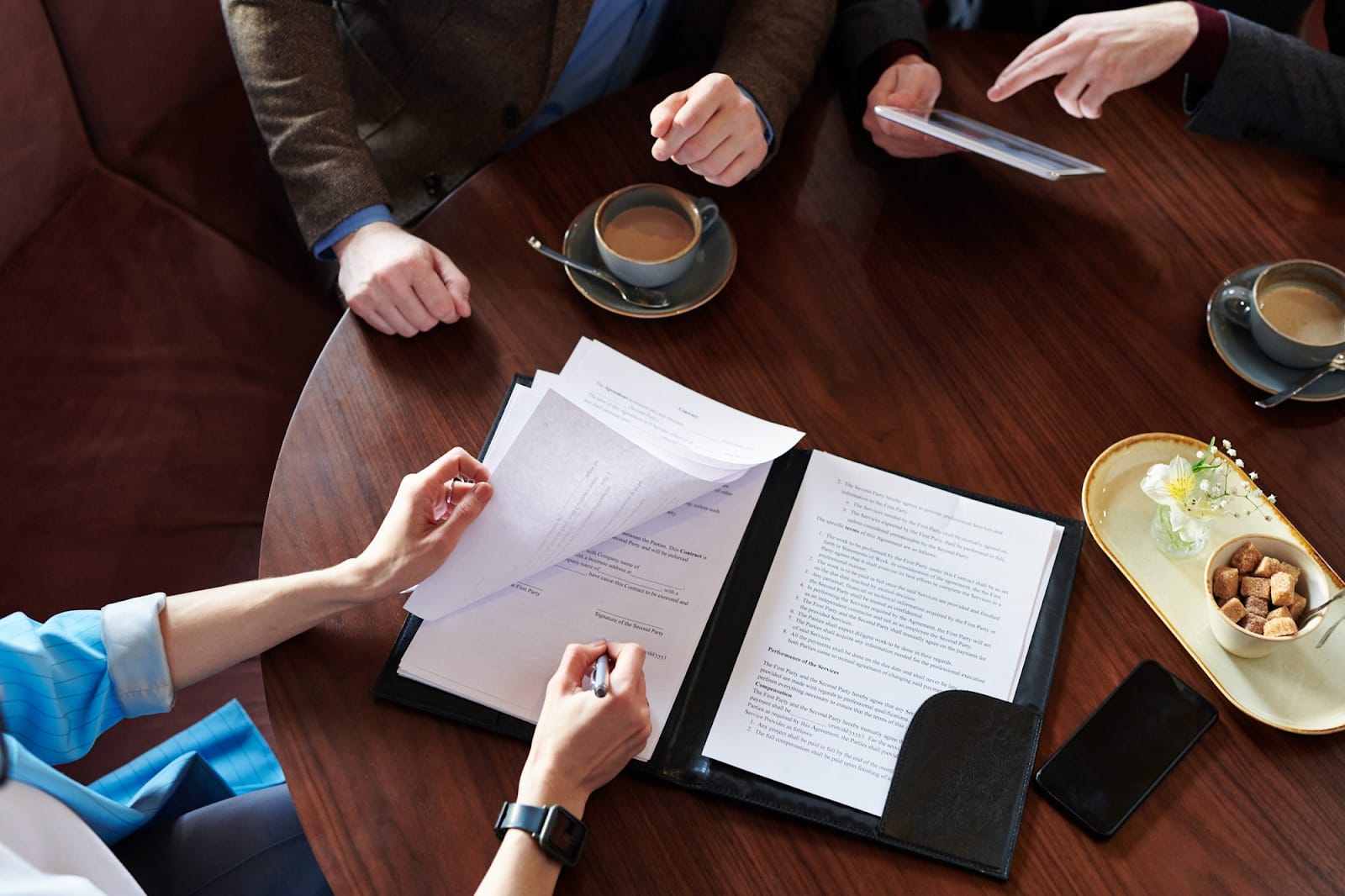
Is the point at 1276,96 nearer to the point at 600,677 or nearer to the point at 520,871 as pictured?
the point at 600,677

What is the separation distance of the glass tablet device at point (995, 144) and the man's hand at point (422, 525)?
0.56m

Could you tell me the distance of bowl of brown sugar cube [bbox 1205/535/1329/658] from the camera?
2.78ft

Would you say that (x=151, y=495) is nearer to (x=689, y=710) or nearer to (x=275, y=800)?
(x=275, y=800)

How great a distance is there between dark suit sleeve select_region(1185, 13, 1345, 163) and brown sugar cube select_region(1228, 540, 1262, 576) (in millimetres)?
541

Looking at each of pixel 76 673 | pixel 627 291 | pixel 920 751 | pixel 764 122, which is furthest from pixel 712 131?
pixel 76 673

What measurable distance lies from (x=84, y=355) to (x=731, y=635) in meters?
0.88

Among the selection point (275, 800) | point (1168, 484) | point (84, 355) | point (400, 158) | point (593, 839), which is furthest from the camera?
point (400, 158)

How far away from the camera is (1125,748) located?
834 millimetres

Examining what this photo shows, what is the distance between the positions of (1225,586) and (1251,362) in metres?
0.27

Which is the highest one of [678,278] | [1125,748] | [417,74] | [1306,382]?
[417,74]

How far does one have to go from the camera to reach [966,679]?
859 millimetres

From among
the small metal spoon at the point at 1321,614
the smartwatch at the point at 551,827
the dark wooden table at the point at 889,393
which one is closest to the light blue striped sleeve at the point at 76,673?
the dark wooden table at the point at 889,393

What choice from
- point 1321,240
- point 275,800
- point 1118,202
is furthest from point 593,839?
point 1321,240

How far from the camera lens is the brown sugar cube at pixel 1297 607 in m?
0.85
